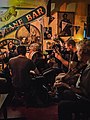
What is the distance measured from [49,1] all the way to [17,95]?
2.75 metres

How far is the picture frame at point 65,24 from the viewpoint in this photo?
25.5 ft

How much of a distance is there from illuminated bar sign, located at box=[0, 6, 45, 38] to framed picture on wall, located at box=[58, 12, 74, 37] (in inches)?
20.1

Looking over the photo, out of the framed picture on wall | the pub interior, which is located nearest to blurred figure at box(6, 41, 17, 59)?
the pub interior

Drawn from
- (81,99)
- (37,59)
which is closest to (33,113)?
(37,59)

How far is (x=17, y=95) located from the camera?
611cm

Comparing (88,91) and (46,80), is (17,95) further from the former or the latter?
(88,91)

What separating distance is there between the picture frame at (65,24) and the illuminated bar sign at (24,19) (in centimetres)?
51

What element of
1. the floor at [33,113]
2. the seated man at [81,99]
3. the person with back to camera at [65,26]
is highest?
the person with back to camera at [65,26]

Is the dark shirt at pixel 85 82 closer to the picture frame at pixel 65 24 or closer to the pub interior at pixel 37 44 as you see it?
the pub interior at pixel 37 44


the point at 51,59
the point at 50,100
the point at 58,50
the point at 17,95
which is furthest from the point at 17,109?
the point at 58,50

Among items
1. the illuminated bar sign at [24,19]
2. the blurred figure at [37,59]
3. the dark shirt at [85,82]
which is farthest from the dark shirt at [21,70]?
the dark shirt at [85,82]

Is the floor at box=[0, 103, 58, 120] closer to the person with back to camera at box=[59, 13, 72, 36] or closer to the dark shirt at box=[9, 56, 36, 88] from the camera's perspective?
the dark shirt at box=[9, 56, 36, 88]

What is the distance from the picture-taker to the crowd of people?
3.83m

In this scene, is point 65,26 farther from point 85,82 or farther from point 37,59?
Answer: point 85,82
